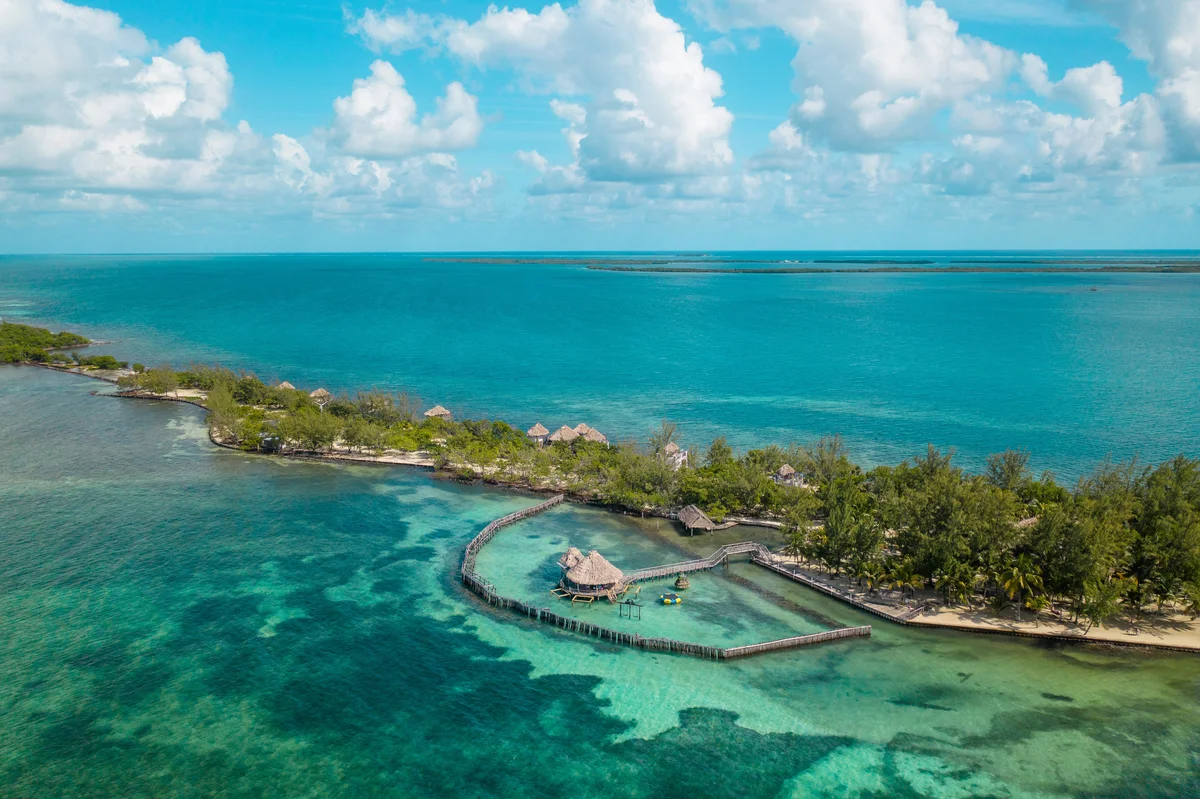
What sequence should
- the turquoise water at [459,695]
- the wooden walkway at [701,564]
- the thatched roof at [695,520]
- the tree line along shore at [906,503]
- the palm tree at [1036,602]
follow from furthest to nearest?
the thatched roof at [695,520] → the wooden walkway at [701,564] → the palm tree at [1036,602] → the tree line along shore at [906,503] → the turquoise water at [459,695]

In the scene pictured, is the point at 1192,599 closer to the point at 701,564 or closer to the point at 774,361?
the point at 701,564

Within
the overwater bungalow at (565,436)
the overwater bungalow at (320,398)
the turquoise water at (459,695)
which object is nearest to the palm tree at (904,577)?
the turquoise water at (459,695)

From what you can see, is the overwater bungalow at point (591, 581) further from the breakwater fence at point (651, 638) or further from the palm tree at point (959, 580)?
the palm tree at point (959, 580)

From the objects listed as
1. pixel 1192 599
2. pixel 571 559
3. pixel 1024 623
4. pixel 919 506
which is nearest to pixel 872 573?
pixel 919 506

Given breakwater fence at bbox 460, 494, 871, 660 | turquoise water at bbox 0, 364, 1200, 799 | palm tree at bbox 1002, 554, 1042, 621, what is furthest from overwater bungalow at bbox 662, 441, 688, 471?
palm tree at bbox 1002, 554, 1042, 621

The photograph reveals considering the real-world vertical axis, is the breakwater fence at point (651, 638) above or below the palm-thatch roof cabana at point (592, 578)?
below
